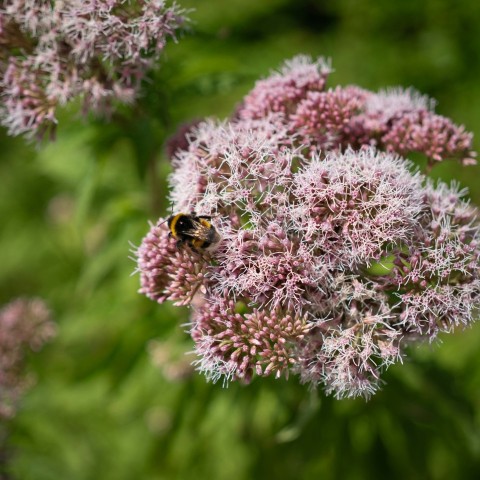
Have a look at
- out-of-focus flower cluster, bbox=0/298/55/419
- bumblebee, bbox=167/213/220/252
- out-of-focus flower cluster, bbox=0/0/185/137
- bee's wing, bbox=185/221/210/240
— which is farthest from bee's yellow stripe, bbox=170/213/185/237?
out-of-focus flower cluster, bbox=0/298/55/419

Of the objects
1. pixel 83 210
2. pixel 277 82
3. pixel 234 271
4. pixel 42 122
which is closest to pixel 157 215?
pixel 83 210

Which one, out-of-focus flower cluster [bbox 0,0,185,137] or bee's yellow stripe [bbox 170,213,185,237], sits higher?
out-of-focus flower cluster [bbox 0,0,185,137]

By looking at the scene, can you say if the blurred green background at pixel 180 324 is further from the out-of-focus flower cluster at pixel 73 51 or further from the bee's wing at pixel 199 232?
the bee's wing at pixel 199 232

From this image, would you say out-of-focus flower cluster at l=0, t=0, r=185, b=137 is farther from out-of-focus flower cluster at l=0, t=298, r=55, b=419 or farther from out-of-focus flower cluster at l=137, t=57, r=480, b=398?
out-of-focus flower cluster at l=0, t=298, r=55, b=419

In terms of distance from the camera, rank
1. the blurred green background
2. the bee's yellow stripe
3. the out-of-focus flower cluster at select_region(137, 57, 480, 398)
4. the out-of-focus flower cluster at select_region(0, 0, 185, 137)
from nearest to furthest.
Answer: the out-of-focus flower cluster at select_region(137, 57, 480, 398) < the bee's yellow stripe < the out-of-focus flower cluster at select_region(0, 0, 185, 137) < the blurred green background

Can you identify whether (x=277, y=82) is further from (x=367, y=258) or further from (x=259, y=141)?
(x=367, y=258)

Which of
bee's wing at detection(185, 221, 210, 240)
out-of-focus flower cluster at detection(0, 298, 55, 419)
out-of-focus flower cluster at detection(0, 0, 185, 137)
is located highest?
out-of-focus flower cluster at detection(0, 0, 185, 137)

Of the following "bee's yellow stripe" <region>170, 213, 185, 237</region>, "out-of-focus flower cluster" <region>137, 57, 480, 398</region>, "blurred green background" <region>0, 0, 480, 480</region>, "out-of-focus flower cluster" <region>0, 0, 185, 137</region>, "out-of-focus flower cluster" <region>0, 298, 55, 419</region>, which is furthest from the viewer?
"out-of-focus flower cluster" <region>0, 298, 55, 419</region>

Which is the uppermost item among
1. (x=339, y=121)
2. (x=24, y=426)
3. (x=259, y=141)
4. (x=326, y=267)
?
(x=339, y=121)
